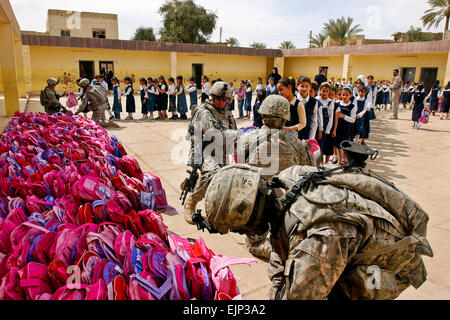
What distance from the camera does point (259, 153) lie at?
8.88 feet

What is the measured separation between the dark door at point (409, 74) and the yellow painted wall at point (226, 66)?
1060 centimetres

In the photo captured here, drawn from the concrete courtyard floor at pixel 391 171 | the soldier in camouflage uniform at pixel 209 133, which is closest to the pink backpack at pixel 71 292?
the concrete courtyard floor at pixel 391 171

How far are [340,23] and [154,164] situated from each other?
3451cm

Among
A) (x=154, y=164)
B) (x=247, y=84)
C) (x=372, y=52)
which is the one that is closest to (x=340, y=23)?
(x=372, y=52)

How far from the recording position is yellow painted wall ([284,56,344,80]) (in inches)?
934

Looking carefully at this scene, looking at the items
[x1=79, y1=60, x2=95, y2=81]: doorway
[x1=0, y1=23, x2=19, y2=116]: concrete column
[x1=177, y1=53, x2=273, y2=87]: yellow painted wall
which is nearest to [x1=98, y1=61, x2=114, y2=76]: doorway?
[x1=79, y1=60, x2=95, y2=81]: doorway

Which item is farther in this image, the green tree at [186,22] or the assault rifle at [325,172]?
the green tree at [186,22]

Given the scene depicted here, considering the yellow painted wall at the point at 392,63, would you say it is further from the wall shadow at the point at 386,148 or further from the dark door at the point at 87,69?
the dark door at the point at 87,69

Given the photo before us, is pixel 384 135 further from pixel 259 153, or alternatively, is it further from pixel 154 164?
pixel 259 153

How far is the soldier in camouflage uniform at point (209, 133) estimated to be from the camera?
11.3 ft

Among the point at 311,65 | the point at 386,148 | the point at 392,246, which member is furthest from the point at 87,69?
the point at 392,246

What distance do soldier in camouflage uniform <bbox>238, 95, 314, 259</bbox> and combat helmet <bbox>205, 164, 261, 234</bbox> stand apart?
3.43 ft

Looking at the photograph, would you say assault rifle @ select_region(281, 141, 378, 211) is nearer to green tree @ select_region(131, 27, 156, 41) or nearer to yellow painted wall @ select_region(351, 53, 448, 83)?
yellow painted wall @ select_region(351, 53, 448, 83)

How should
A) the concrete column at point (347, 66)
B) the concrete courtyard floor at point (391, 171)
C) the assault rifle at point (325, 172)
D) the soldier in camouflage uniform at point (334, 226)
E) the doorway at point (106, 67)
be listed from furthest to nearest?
the doorway at point (106, 67)
the concrete column at point (347, 66)
the concrete courtyard floor at point (391, 171)
the assault rifle at point (325, 172)
the soldier in camouflage uniform at point (334, 226)
